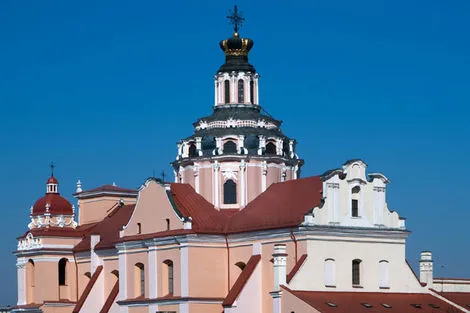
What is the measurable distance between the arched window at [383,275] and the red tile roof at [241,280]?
6.80 m

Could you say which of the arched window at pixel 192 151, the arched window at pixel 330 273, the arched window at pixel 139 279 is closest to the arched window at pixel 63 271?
the arched window at pixel 139 279

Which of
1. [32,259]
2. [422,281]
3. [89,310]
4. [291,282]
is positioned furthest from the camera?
[32,259]

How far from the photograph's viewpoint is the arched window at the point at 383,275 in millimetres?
81438

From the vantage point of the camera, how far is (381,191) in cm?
8219

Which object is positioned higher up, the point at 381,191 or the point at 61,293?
the point at 381,191

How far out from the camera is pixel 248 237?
8231 centimetres

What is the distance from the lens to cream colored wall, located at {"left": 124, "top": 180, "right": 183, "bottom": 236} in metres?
84.6

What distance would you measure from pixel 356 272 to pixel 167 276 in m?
11.2

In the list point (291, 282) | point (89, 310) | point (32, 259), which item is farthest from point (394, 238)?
point (32, 259)

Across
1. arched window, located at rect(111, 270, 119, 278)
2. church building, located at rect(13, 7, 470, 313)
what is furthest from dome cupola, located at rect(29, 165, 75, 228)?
arched window, located at rect(111, 270, 119, 278)

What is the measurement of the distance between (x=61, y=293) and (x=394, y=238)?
85.8 feet

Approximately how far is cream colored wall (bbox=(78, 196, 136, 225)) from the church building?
3.63 meters

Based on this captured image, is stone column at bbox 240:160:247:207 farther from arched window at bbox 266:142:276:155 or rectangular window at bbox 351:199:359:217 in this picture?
rectangular window at bbox 351:199:359:217

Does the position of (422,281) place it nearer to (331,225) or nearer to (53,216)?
(331,225)
